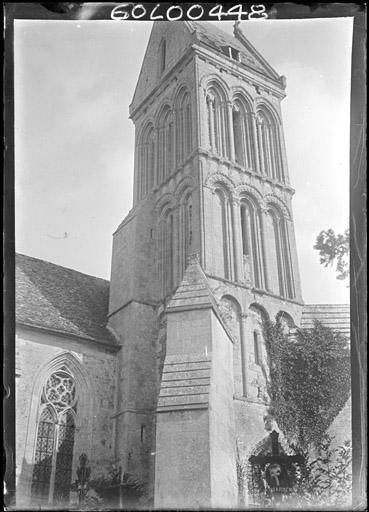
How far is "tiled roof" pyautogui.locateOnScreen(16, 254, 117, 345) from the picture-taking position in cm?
1605

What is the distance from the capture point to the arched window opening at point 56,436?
1367 centimetres

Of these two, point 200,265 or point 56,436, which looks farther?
point 200,265

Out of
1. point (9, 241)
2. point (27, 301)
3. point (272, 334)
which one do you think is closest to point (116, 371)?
point (27, 301)

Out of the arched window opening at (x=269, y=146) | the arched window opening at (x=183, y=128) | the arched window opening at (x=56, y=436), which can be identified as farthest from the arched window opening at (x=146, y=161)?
the arched window opening at (x=56, y=436)

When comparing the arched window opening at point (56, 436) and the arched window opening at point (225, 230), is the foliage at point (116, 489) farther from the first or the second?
the arched window opening at point (225, 230)

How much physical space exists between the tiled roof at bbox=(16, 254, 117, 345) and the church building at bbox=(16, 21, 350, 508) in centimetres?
7

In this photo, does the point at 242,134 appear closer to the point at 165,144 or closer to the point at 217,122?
the point at 217,122

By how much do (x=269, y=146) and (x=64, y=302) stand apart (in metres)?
9.47

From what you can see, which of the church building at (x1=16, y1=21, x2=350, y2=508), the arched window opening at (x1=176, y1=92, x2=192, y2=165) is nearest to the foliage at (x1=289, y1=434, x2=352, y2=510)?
the church building at (x1=16, y1=21, x2=350, y2=508)

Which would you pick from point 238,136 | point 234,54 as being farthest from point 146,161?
point 234,54

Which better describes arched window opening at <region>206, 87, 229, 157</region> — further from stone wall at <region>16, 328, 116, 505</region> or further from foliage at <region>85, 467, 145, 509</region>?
foliage at <region>85, 467, 145, 509</region>

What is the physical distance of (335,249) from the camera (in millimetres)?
10320

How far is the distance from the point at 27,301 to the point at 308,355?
789 centimetres

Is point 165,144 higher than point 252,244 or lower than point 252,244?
higher
